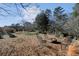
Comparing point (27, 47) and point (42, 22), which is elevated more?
point (42, 22)

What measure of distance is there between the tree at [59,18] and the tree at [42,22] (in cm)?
9

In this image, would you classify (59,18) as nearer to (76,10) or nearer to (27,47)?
(76,10)

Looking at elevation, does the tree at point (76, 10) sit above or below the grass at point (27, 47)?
above

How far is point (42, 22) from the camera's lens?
170cm

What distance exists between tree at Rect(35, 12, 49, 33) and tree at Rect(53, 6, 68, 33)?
3.5 inches

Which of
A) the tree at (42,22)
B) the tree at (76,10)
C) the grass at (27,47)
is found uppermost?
the tree at (76,10)

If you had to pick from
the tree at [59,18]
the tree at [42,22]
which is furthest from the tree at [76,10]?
the tree at [42,22]

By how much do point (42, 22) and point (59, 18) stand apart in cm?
16

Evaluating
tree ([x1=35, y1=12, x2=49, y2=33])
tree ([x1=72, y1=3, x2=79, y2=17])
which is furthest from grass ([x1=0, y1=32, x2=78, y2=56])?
tree ([x1=72, y1=3, x2=79, y2=17])

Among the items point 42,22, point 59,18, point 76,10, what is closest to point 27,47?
point 42,22

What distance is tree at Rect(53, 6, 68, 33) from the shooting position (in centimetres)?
170

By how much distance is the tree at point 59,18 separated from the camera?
5.59 ft

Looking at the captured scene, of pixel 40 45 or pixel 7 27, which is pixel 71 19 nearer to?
pixel 40 45

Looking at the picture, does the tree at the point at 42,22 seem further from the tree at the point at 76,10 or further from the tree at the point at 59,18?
the tree at the point at 76,10
